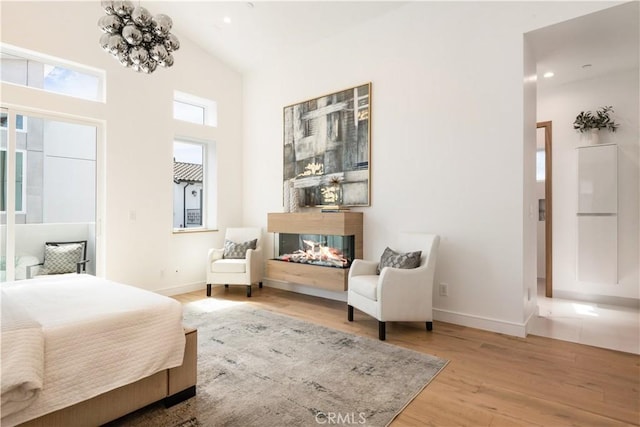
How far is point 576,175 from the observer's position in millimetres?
4500

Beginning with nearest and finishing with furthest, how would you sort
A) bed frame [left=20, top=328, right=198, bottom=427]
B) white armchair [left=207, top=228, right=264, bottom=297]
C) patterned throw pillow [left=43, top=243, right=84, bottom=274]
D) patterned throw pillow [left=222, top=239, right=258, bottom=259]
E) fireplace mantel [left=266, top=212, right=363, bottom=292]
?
bed frame [left=20, top=328, right=198, bottom=427] < patterned throw pillow [left=43, top=243, right=84, bottom=274] < fireplace mantel [left=266, top=212, right=363, bottom=292] < white armchair [left=207, top=228, right=264, bottom=297] < patterned throw pillow [left=222, top=239, right=258, bottom=259]

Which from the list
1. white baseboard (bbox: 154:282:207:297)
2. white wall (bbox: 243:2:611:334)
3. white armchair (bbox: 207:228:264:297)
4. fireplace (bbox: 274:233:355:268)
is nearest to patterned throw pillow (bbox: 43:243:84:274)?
white baseboard (bbox: 154:282:207:297)

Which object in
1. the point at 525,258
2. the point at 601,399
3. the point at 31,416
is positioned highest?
the point at 525,258

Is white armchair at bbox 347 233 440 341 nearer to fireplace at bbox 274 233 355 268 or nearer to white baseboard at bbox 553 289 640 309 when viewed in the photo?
fireplace at bbox 274 233 355 268

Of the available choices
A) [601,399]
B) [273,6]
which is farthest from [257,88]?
[601,399]

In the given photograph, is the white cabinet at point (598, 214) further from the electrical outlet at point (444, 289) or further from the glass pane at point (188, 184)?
the glass pane at point (188, 184)

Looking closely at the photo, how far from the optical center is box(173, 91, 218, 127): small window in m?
5.09

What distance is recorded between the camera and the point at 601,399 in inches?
82.1

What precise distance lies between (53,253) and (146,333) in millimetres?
2911

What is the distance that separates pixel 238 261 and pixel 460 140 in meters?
3.19

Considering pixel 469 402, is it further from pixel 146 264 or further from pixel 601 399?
pixel 146 264

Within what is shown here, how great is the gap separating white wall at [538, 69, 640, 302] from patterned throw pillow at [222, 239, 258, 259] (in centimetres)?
428

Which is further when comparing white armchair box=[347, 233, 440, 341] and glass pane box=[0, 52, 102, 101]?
glass pane box=[0, 52, 102, 101]

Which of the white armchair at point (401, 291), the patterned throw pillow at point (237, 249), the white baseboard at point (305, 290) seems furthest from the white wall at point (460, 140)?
the patterned throw pillow at point (237, 249)
